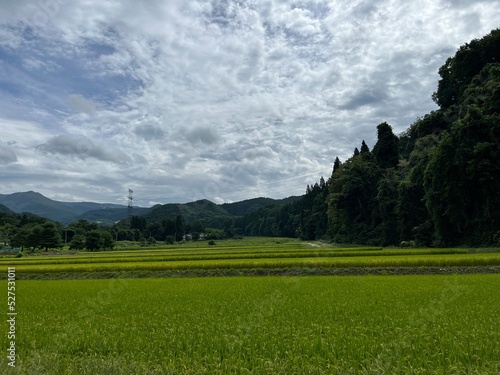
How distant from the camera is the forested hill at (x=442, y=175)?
137ft

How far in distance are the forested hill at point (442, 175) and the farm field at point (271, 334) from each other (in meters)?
29.6

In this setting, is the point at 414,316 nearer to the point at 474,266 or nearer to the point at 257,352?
the point at 257,352

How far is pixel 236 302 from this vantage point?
15430mm

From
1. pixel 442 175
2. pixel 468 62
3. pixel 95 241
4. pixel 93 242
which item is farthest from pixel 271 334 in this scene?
pixel 93 242

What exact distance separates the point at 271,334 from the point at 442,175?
41.1m

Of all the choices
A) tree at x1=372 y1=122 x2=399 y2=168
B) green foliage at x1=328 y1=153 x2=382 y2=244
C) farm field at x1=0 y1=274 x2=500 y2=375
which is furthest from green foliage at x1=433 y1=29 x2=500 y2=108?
farm field at x1=0 y1=274 x2=500 y2=375

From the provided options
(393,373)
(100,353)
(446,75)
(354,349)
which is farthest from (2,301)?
(446,75)

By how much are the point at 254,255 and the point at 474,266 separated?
73.6 ft

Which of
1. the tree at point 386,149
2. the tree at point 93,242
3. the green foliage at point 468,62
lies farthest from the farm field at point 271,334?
the tree at point 93,242

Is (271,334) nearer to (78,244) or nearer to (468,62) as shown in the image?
(468,62)

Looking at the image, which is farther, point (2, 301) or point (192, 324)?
point (2, 301)

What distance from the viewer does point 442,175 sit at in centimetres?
4406

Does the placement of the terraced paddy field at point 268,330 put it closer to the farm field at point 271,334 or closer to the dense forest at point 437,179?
the farm field at point 271,334

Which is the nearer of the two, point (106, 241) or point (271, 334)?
point (271, 334)
